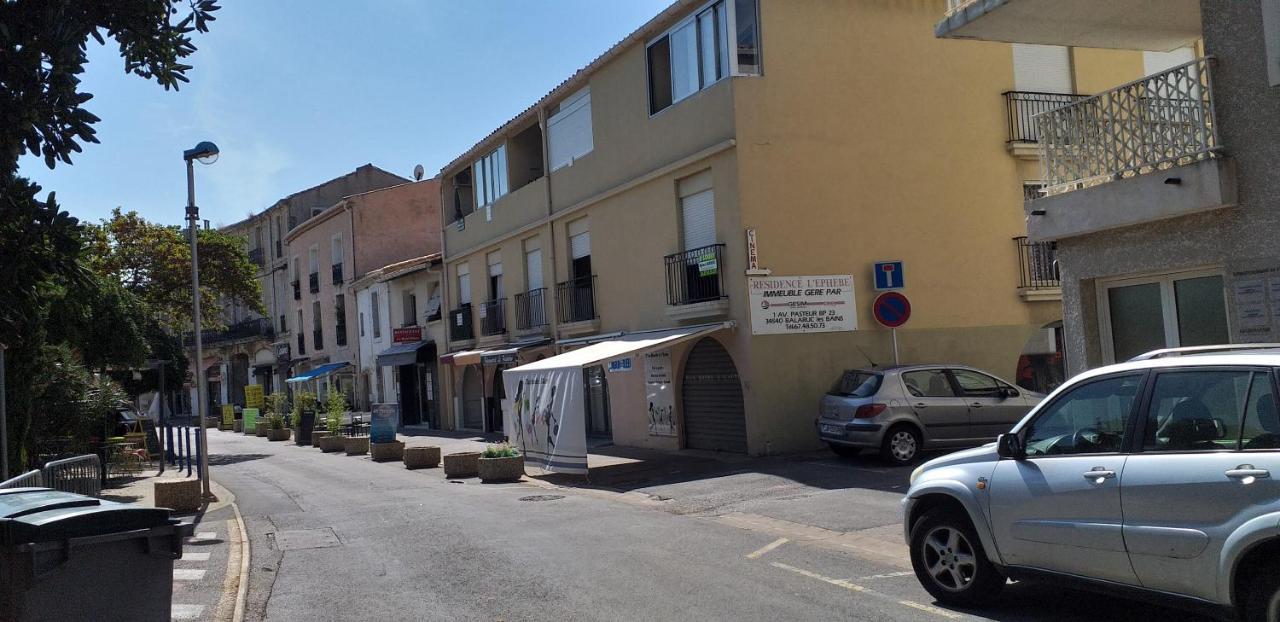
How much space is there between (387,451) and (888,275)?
39.0 feet

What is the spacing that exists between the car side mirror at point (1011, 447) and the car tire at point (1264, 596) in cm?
153

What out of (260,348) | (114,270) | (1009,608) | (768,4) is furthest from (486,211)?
(260,348)

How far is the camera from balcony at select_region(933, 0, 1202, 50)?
10836 mm

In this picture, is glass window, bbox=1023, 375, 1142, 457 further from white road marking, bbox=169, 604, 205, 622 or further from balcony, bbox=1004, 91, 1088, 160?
balcony, bbox=1004, 91, 1088, 160

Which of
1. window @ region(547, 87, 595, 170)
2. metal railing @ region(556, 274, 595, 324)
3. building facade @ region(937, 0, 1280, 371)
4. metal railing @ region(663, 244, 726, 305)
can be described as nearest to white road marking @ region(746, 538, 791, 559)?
building facade @ region(937, 0, 1280, 371)

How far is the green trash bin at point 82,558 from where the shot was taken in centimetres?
482

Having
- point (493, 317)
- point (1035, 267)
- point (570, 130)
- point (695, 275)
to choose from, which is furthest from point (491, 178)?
point (1035, 267)

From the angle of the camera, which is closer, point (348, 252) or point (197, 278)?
point (197, 278)

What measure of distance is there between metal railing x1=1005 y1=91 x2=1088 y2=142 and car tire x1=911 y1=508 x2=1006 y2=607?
14.5 metres

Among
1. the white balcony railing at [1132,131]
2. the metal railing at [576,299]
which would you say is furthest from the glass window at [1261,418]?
the metal railing at [576,299]

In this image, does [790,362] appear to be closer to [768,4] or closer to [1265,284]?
[768,4]

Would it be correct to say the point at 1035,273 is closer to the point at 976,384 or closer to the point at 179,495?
the point at 976,384

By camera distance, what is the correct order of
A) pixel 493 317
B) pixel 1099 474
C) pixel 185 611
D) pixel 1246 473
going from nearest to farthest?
pixel 1246 473 → pixel 1099 474 → pixel 185 611 → pixel 493 317

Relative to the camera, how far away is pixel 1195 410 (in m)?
5.45
